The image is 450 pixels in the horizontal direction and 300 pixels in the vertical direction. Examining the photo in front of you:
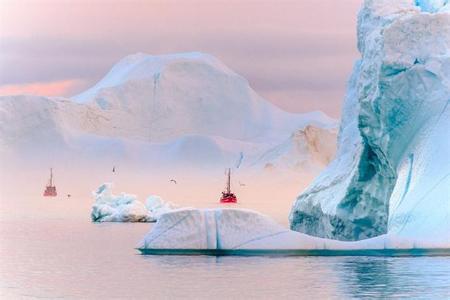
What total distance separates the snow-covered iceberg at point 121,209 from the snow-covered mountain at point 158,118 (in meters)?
87.8

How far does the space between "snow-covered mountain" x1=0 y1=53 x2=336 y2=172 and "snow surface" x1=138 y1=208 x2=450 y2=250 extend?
121 metres

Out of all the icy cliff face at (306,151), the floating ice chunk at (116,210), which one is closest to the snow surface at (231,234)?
the floating ice chunk at (116,210)

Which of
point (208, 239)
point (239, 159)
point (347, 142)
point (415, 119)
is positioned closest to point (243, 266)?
point (208, 239)

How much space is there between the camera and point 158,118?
575 ft

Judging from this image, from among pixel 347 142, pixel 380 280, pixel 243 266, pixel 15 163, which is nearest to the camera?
pixel 380 280

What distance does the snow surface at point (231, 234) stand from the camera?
2512 centimetres

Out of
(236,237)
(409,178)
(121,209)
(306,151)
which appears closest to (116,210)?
(121,209)

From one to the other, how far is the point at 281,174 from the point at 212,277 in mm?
121952

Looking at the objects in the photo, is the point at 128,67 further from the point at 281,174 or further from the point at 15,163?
the point at 281,174

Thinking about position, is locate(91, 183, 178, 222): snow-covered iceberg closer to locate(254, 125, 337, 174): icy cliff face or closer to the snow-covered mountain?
locate(254, 125, 337, 174): icy cliff face

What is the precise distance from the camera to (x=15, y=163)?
16125cm

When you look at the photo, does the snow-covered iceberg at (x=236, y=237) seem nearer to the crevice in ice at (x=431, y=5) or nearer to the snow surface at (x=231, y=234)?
the snow surface at (x=231, y=234)

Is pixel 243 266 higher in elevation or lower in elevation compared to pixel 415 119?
lower

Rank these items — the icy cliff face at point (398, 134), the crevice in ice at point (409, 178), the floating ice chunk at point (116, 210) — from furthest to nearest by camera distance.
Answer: the floating ice chunk at point (116, 210), the crevice in ice at point (409, 178), the icy cliff face at point (398, 134)
